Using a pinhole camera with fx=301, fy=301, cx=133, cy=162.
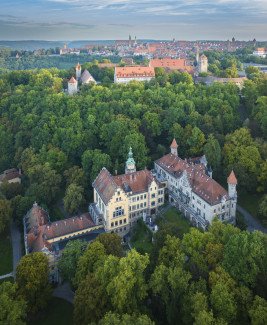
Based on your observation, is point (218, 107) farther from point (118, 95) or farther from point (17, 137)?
point (17, 137)

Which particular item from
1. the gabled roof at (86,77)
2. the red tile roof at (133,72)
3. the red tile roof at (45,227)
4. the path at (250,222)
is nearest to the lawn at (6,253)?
the red tile roof at (45,227)

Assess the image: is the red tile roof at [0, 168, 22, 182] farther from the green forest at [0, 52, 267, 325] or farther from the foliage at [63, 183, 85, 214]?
the foliage at [63, 183, 85, 214]

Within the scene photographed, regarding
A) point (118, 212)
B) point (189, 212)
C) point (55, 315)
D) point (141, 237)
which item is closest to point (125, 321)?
point (55, 315)

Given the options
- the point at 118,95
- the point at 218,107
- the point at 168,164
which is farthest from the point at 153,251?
the point at 118,95

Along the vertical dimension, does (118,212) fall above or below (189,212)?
above

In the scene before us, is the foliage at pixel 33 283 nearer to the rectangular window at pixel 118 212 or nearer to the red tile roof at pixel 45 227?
the red tile roof at pixel 45 227

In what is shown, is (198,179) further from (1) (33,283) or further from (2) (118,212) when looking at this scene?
(1) (33,283)

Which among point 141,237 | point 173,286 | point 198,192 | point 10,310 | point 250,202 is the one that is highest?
point 198,192
